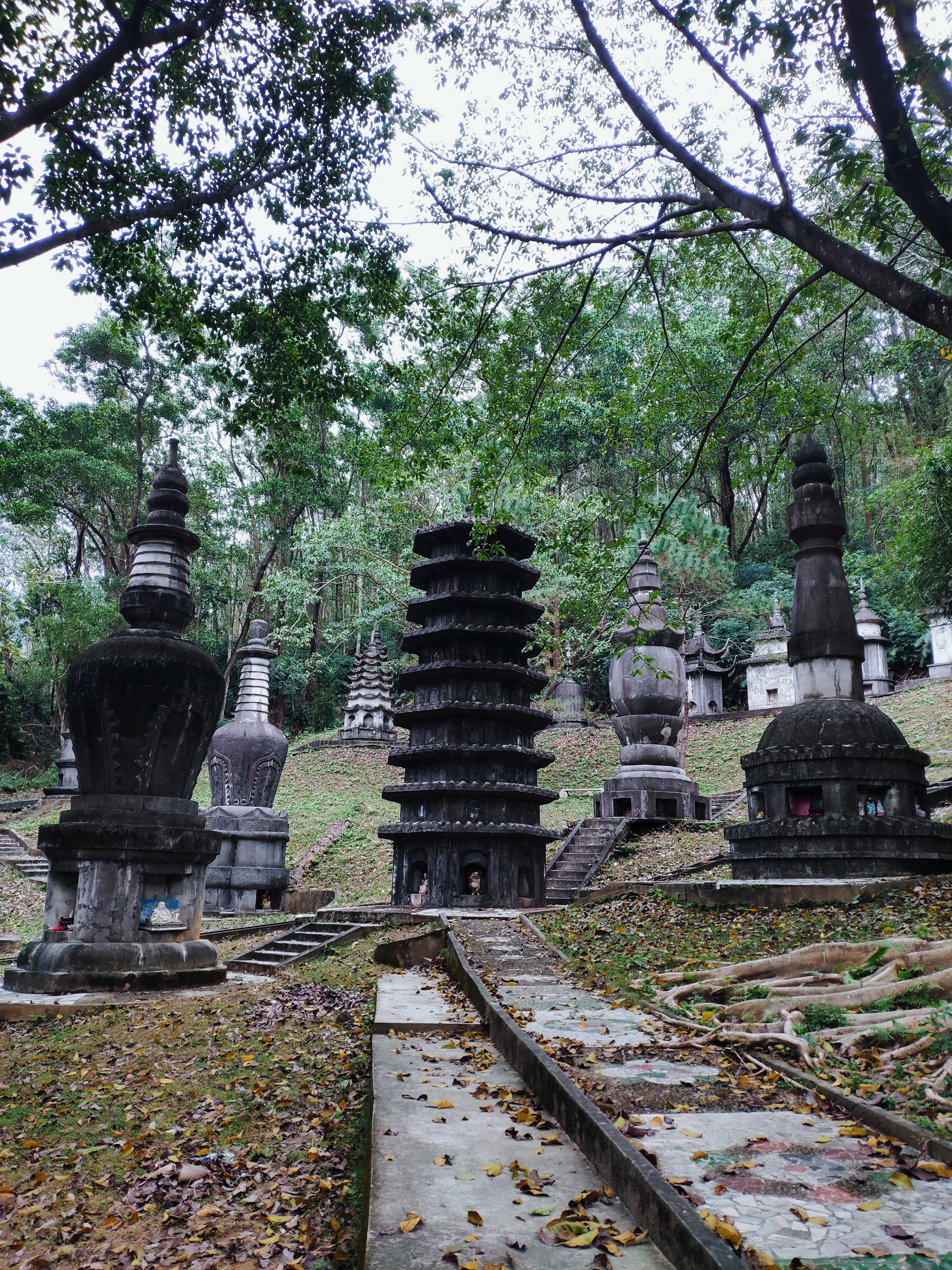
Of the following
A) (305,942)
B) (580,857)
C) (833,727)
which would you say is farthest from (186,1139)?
(580,857)

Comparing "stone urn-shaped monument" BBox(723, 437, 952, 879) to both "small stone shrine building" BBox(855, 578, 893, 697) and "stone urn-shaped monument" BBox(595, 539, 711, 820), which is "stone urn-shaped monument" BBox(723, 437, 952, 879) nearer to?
"stone urn-shaped monument" BBox(595, 539, 711, 820)

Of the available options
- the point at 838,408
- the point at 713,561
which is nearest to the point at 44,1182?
the point at 838,408

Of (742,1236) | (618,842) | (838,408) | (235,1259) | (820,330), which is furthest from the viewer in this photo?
(618,842)

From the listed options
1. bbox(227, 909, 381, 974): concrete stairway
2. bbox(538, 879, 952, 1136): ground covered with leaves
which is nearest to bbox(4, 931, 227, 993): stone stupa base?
bbox(227, 909, 381, 974): concrete stairway

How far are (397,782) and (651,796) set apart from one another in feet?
45.5

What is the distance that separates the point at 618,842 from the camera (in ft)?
66.1

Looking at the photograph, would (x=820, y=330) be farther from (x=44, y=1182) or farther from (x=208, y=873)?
(x=208, y=873)

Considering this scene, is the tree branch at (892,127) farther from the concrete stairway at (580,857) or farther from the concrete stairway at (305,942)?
the concrete stairway at (580,857)

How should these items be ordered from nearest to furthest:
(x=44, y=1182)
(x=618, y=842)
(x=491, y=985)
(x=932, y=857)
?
(x=44, y=1182) → (x=491, y=985) → (x=932, y=857) → (x=618, y=842)

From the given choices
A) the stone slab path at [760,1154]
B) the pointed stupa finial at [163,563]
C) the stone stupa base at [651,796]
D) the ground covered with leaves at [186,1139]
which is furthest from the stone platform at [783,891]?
the pointed stupa finial at [163,563]

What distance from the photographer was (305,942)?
1446 cm

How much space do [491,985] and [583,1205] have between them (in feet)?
15.1

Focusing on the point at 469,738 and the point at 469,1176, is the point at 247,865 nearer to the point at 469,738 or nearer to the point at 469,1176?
the point at 469,738

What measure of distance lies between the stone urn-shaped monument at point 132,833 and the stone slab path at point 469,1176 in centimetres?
613
